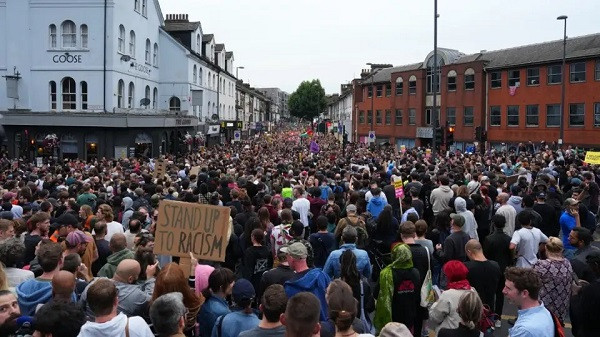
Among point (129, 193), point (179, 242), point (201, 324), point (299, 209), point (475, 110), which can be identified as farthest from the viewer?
point (475, 110)

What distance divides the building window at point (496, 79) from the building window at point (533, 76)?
290 centimetres

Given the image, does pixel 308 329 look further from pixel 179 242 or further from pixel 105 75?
pixel 105 75

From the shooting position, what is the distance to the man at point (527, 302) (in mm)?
4867

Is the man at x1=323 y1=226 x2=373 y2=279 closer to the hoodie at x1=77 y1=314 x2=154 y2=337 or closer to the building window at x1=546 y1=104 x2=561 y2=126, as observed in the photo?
the hoodie at x1=77 y1=314 x2=154 y2=337

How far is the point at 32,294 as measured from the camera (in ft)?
18.5

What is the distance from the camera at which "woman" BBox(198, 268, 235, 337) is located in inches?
221

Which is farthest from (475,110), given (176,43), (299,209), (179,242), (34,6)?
(179,242)

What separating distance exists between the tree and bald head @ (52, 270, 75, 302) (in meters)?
151

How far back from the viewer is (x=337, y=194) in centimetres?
1369

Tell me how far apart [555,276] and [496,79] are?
40.8 m

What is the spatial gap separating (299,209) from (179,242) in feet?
17.8

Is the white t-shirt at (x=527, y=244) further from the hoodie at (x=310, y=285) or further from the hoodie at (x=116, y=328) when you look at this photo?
the hoodie at (x=116, y=328)

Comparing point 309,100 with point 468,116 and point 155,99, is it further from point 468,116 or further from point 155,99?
point 155,99

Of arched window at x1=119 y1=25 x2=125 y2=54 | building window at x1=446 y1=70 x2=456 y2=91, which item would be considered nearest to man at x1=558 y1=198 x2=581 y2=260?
arched window at x1=119 y1=25 x2=125 y2=54
